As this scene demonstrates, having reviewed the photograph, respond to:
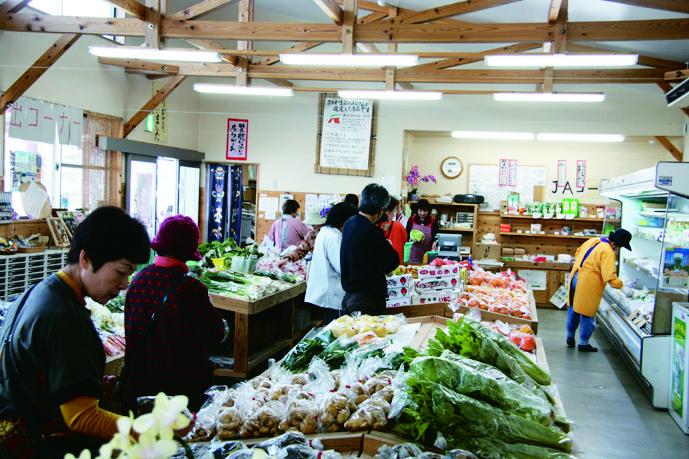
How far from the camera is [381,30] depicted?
22.2 ft

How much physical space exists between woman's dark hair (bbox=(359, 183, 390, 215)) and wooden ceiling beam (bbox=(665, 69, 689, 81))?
6186 millimetres

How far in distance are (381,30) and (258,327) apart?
11.8ft

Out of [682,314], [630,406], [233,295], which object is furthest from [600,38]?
[233,295]

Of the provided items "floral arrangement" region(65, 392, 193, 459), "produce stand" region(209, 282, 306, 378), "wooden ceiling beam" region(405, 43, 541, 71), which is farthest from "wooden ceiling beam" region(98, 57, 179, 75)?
"floral arrangement" region(65, 392, 193, 459)

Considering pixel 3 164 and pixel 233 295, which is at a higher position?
pixel 3 164

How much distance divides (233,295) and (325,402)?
3160 millimetres

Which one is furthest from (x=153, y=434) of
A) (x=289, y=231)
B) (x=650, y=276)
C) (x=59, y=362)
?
(x=650, y=276)

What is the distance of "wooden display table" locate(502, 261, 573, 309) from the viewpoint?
10898 mm

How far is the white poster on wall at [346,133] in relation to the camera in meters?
11.6

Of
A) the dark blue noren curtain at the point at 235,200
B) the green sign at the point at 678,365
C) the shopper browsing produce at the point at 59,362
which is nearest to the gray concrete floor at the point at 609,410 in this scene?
the green sign at the point at 678,365

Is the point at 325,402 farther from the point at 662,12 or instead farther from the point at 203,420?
the point at 662,12

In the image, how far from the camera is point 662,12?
263 inches

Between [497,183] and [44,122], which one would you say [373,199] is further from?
[497,183]

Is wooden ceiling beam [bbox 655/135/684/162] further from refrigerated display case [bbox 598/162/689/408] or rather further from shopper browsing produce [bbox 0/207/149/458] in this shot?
shopper browsing produce [bbox 0/207/149/458]
